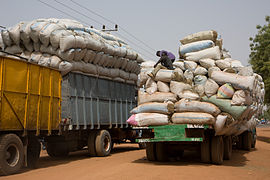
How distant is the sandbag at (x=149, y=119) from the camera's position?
8.16m

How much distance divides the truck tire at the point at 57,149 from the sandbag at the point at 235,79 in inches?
224

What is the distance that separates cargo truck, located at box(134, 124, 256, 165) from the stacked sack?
3535mm

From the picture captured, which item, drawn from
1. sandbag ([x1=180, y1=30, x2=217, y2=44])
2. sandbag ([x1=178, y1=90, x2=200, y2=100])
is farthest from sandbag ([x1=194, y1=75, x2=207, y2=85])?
sandbag ([x1=180, y1=30, x2=217, y2=44])

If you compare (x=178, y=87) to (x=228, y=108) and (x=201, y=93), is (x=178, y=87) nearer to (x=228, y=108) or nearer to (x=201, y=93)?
(x=201, y=93)

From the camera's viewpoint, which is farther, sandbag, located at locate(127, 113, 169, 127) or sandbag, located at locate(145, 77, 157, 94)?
sandbag, located at locate(145, 77, 157, 94)

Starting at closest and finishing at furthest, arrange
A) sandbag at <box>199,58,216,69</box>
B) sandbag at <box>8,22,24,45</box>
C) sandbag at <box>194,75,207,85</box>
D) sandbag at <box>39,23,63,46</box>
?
sandbag at <box>194,75,207,85</box> < sandbag at <box>199,58,216,69</box> < sandbag at <box>39,23,63,46</box> < sandbag at <box>8,22,24,45</box>

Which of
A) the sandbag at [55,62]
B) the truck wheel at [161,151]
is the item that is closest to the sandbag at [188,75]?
the truck wheel at [161,151]

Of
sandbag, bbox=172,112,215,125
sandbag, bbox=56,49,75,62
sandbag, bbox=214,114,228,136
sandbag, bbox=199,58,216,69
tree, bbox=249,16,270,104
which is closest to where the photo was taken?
sandbag, bbox=172,112,215,125

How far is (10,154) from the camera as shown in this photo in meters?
8.04

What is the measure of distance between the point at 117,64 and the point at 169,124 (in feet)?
17.6

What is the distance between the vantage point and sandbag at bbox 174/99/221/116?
796 cm

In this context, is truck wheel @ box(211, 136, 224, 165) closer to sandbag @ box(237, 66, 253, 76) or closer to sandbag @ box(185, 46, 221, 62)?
sandbag @ box(237, 66, 253, 76)

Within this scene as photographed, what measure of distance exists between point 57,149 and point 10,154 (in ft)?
11.8

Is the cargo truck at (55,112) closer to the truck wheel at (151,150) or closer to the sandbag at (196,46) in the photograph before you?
the truck wheel at (151,150)
